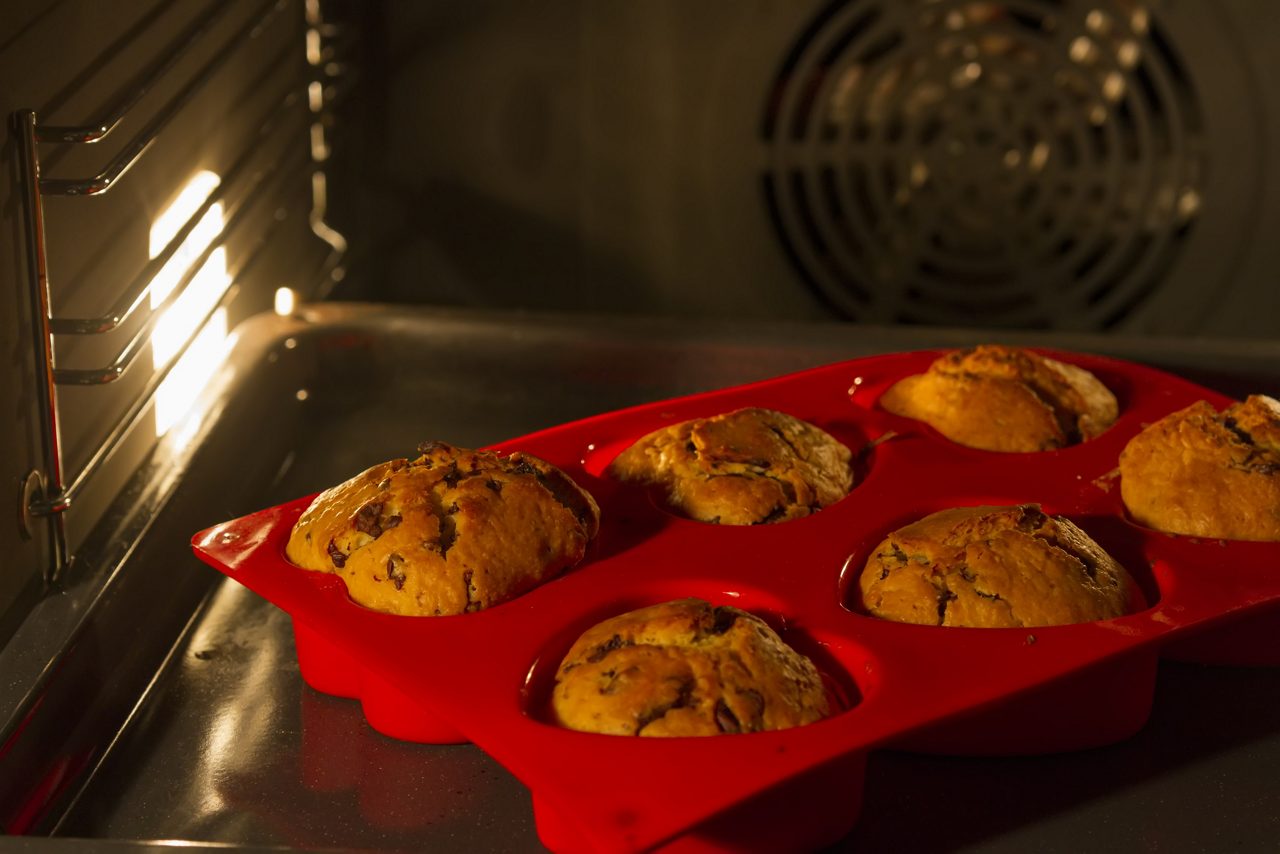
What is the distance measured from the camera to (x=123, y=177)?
1.26 metres

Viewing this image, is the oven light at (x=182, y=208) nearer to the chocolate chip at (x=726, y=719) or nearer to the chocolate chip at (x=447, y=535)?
the chocolate chip at (x=447, y=535)

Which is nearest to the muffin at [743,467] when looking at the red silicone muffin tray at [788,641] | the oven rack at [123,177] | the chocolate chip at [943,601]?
the red silicone muffin tray at [788,641]

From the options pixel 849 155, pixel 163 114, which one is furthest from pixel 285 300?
pixel 849 155

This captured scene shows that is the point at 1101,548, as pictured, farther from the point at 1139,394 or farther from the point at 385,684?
the point at 385,684

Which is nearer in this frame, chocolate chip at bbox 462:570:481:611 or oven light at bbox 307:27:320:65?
chocolate chip at bbox 462:570:481:611

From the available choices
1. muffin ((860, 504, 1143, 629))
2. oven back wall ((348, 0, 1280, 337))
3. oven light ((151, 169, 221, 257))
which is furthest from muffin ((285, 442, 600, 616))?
oven back wall ((348, 0, 1280, 337))

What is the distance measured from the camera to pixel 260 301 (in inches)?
66.0

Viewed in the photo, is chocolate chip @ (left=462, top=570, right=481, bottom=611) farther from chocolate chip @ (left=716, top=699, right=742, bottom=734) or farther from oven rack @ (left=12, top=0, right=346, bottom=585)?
oven rack @ (left=12, top=0, right=346, bottom=585)

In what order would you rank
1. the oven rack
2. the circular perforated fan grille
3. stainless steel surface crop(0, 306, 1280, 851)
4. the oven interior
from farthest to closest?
the circular perforated fan grille < the oven interior < the oven rack < stainless steel surface crop(0, 306, 1280, 851)

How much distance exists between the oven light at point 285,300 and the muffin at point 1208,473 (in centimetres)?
97

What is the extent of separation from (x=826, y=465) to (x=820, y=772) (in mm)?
402

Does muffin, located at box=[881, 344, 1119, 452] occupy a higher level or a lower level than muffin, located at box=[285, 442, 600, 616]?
higher

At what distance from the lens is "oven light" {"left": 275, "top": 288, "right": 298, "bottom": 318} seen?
1704mm

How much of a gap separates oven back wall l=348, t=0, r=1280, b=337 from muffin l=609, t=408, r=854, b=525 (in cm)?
58
